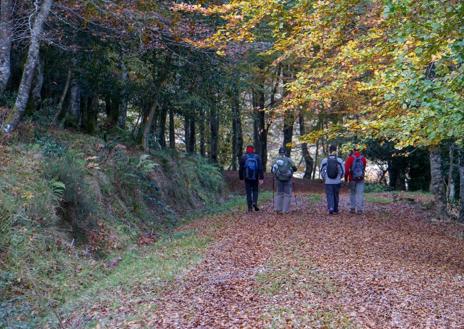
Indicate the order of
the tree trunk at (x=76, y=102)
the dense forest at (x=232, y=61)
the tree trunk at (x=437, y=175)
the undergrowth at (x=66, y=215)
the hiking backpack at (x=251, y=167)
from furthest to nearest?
1. the tree trunk at (x=76, y=102)
2. the tree trunk at (x=437, y=175)
3. the hiking backpack at (x=251, y=167)
4. the dense forest at (x=232, y=61)
5. the undergrowth at (x=66, y=215)

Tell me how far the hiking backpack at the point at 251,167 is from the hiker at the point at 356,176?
2653 millimetres

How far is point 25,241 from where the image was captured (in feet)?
26.1

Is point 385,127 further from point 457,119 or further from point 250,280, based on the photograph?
point 250,280

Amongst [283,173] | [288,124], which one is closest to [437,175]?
[283,173]

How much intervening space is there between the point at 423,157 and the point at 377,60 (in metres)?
18.3

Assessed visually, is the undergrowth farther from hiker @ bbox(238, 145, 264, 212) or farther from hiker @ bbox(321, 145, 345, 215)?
hiker @ bbox(321, 145, 345, 215)

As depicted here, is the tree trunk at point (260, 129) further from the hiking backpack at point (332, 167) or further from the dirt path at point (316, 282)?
the dirt path at point (316, 282)

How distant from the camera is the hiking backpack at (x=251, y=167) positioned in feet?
47.7

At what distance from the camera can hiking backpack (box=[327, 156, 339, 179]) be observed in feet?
47.4

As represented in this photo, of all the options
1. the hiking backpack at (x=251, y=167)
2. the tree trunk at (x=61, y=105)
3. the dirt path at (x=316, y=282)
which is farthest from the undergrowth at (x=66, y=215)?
the hiking backpack at (x=251, y=167)

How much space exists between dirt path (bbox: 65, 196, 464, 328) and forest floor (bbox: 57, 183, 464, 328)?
0.01 meters

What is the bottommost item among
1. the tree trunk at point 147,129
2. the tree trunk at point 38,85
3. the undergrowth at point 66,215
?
the undergrowth at point 66,215

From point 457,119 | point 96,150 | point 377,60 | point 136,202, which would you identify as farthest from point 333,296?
point 96,150

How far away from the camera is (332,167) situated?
47.5 feet
